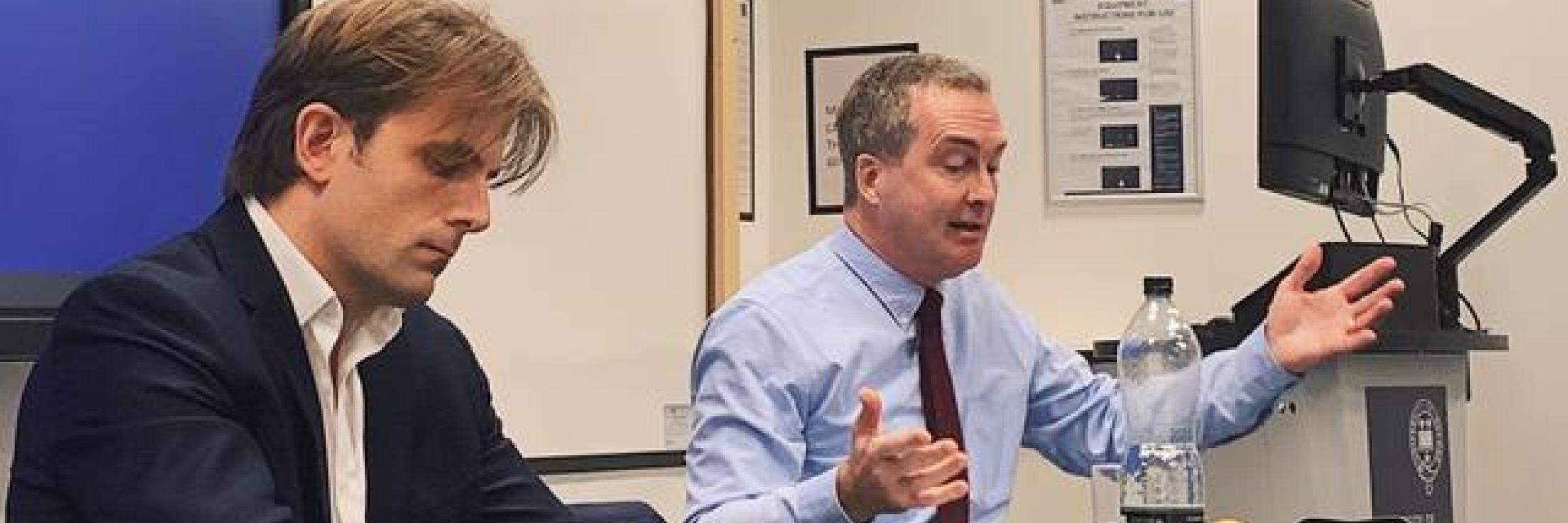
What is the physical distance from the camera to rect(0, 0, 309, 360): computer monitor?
6.18 feet

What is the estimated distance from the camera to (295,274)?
1.39m

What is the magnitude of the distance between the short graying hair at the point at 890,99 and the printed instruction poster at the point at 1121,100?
1.53 meters

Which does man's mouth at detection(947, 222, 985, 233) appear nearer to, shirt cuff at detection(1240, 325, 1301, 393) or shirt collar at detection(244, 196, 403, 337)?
shirt cuff at detection(1240, 325, 1301, 393)

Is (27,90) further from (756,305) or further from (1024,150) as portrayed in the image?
(1024,150)

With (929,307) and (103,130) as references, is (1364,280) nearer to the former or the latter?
(929,307)

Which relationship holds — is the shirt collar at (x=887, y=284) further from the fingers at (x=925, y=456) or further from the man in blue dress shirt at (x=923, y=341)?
the fingers at (x=925, y=456)

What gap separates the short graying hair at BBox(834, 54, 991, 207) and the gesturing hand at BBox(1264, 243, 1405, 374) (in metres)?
0.47

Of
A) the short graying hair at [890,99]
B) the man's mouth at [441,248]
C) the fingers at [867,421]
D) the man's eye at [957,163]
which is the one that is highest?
the short graying hair at [890,99]

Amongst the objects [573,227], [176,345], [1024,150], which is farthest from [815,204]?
[176,345]

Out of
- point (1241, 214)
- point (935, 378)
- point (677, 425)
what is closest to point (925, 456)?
point (935, 378)

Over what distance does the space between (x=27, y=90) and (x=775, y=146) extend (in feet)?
7.72

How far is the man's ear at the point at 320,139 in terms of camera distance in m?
1.39

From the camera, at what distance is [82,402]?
126cm

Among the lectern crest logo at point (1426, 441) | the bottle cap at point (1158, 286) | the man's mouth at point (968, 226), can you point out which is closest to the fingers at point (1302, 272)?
the bottle cap at point (1158, 286)
